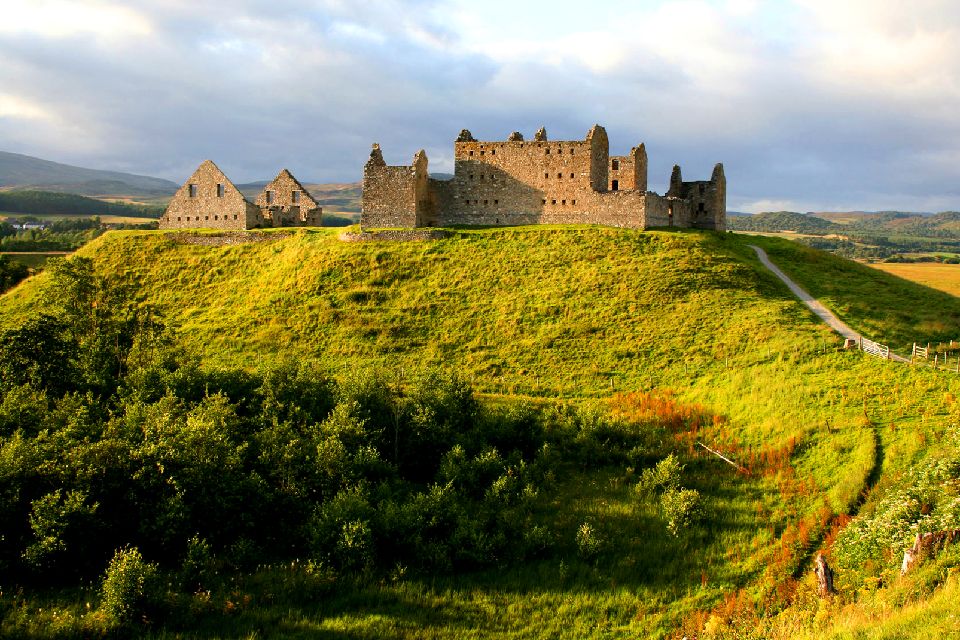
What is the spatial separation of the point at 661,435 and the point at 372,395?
46.3 feet

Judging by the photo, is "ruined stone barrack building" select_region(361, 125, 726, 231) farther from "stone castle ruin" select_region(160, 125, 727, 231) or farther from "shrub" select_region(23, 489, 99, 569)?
"shrub" select_region(23, 489, 99, 569)

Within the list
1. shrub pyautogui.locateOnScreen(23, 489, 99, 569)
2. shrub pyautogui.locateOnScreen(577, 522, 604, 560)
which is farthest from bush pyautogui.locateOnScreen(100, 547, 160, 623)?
shrub pyautogui.locateOnScreen(577, 522, 604, 560)

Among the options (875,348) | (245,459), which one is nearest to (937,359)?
(875,348)

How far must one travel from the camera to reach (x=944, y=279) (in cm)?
9456

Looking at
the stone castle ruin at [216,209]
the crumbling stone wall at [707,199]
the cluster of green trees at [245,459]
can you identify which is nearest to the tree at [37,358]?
the cluster of green trees at [245,459]

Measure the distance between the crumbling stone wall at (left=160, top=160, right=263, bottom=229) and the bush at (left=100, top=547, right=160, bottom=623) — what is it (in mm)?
48146

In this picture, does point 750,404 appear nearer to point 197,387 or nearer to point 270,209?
point 197,387

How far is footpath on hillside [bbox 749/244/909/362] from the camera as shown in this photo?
4003 centimetres

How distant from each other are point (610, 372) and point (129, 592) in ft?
90.2

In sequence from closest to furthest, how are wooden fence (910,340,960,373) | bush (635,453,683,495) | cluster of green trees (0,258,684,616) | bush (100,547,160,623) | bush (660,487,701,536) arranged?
bush (100,547,160,623) → cluster of green trees (0,258,684,616) → bush (660,487,701,536) → bush (635,453,683,495) → wooden fence (910,340,960,373)

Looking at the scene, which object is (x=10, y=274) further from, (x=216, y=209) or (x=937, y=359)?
(x=937, y=359)

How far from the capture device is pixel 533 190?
60906 mm

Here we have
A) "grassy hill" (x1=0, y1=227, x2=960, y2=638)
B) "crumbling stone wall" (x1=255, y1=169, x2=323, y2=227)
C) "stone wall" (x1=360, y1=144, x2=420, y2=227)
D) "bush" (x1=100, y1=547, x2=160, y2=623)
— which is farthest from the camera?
"crumbling stone wall" (x1=255, y1=169, x2=323, y2=227)

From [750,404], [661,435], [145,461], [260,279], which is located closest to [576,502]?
[661,435]
